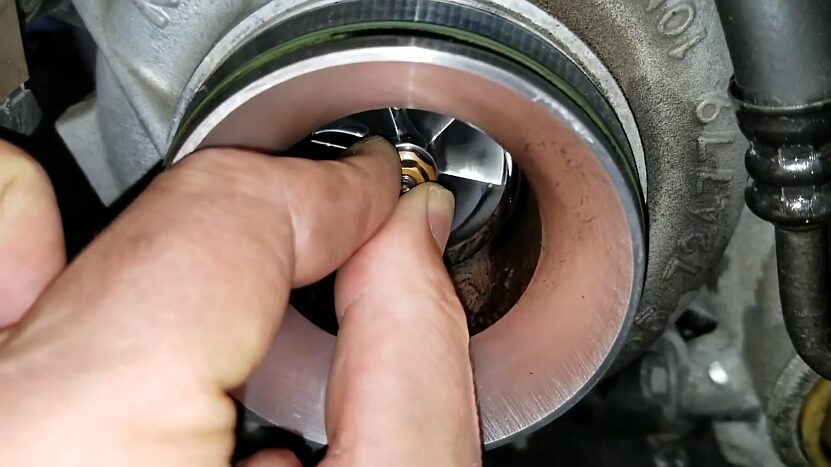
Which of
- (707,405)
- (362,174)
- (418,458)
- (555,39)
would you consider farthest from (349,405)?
(707,405)

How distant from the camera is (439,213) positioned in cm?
66

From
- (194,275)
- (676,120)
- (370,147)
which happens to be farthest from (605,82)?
(194,275)

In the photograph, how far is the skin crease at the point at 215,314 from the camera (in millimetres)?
394

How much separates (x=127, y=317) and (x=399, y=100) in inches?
10.9

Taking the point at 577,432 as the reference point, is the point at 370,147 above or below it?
above

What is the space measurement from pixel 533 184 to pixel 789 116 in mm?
189

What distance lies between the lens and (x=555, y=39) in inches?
24.9

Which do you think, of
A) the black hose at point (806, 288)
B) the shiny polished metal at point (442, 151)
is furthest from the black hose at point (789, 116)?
the shiny polished metal at point (442, 151)

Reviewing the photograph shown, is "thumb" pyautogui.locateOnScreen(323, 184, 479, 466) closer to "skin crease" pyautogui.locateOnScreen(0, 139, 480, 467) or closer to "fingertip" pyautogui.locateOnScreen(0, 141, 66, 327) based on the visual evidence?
"skin crease" pyautogui.locateOnScreen(0, 139, 480, 467)

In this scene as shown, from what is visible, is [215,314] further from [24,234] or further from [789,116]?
[789,116]

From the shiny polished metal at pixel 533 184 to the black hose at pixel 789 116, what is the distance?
0.09m

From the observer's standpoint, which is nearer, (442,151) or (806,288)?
(806,288)

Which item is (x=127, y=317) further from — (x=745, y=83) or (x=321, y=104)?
(x=745, y=83)

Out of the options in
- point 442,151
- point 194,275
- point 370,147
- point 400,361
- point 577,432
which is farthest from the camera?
point 577,432
